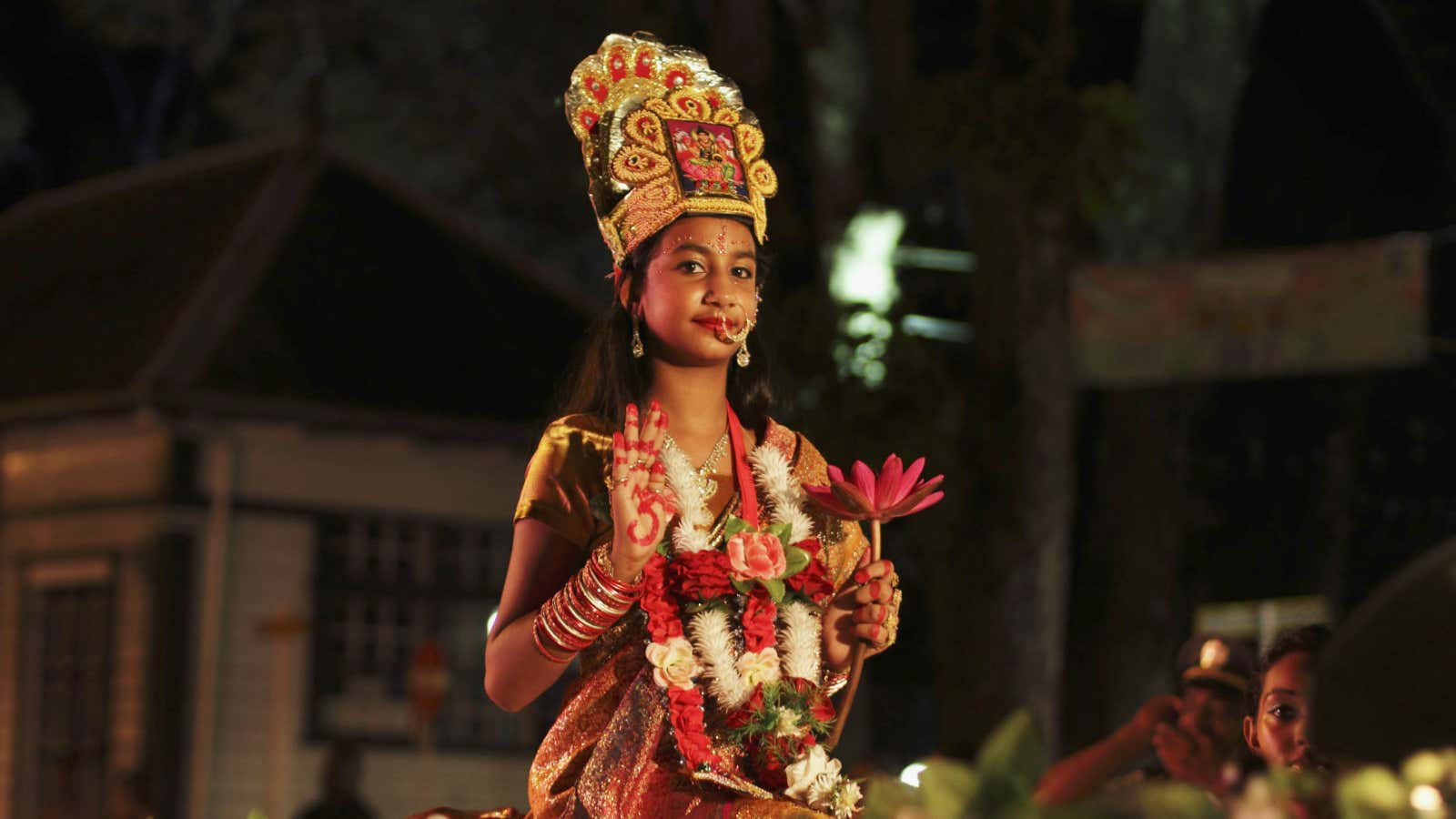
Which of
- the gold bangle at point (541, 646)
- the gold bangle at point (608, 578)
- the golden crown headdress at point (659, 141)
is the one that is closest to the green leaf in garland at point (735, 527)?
the gold bangle at point (608, 578)

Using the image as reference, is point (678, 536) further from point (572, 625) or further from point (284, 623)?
point (284, 623)

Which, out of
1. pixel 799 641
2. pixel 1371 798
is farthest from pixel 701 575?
pixel 1371 798

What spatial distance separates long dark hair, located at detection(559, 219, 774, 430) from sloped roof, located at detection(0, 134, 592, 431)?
8579mm

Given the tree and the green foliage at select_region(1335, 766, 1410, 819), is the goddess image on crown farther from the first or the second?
the tree

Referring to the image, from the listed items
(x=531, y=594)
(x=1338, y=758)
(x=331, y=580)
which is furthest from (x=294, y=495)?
(x=1338, y=758)

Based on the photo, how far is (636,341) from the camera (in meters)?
3.89

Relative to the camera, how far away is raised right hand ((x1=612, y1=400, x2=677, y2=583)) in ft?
10.9

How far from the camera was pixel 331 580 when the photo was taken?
→ 1316cm

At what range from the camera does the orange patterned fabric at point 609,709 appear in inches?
135

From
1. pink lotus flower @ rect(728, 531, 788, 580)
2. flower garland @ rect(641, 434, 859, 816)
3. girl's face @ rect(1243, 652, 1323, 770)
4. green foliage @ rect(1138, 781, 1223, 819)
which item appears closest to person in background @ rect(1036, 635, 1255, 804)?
girl's face @ rect(1243, 652, 1323, 770)

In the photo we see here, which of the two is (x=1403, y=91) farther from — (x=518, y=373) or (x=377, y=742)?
(x=377, y=742)

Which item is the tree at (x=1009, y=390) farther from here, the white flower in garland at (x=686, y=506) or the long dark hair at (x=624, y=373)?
the white flower in garland at (x=686, y=506)

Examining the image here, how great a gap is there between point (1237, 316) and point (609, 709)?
6.69m

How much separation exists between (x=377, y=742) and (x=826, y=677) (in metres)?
9.98
